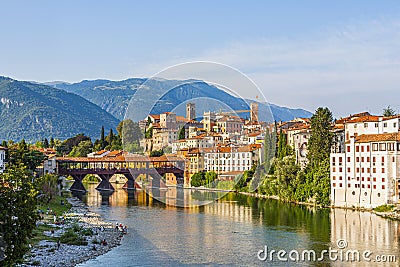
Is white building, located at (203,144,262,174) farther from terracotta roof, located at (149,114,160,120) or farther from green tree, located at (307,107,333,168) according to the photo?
green tree, located at (307,107,333,168)

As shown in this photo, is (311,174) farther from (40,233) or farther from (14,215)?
(14,215)

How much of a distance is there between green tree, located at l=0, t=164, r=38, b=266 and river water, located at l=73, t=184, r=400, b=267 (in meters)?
4.09

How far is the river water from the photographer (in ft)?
51.7

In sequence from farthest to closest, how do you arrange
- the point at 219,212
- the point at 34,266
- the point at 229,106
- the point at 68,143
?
the point at 68,143 → the point at 219,212 → the point at 229,106 → the point at 34,266

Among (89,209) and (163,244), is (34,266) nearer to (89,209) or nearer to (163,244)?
(163,244)

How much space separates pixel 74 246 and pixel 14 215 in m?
6.34

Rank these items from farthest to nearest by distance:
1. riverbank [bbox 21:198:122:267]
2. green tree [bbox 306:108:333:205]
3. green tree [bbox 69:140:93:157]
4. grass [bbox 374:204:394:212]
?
green tree [bbox 69:140:93:157] < green tree [bbox 306:108:333:205] < grass [bbox 374:204:394:212] < riverbank [bbox 21:198:122:267]

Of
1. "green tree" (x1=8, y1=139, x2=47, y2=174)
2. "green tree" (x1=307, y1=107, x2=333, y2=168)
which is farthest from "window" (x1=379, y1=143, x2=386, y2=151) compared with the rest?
"green tree" (x1=8, y1=139, x2=47, y2=174)

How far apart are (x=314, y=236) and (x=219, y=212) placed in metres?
7.17

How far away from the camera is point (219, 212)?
25.9m

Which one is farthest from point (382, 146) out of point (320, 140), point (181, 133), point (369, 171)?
point (181, 133)

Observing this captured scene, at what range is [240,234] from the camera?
19703 mm

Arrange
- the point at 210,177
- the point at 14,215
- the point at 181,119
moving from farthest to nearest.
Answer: the point at 210,177 → the point at 181,119 → the point at 14,215

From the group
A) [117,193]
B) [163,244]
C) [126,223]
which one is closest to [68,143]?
[117,193]
